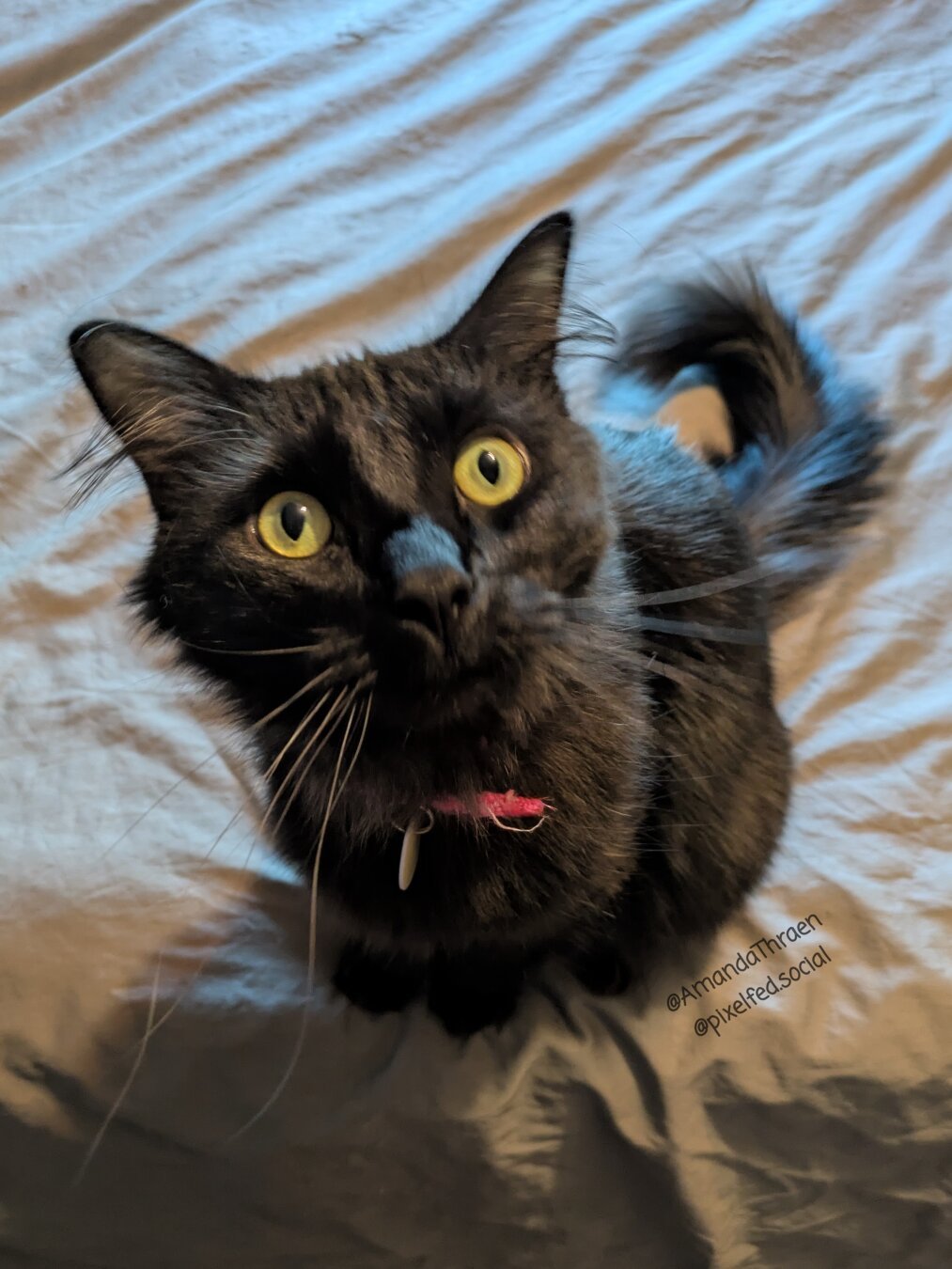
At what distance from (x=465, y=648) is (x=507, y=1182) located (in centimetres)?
52

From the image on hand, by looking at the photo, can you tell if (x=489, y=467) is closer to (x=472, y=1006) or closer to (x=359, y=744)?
(x=359, y=744)

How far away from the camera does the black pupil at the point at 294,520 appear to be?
0.67 meters

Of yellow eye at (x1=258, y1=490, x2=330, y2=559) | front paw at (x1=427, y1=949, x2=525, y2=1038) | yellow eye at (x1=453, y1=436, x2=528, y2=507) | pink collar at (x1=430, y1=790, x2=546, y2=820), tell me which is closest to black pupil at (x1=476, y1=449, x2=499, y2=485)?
yellow eye at (x1=453, y1=436, x2=528, y2=507)

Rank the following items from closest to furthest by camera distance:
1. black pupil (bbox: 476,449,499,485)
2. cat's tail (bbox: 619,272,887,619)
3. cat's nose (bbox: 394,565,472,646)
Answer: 1. cat's nose (bbox: 394,565,472,646)
2. black pupil (bbox: 476,449,499,485)
3. cat's tail (bbox: 619,272,887,619)

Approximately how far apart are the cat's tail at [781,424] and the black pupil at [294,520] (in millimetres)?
582

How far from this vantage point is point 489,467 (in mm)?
706

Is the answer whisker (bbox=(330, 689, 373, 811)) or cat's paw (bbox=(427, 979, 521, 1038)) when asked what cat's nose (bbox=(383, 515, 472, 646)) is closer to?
whisker (bbox=(330, 689, 373, 811))

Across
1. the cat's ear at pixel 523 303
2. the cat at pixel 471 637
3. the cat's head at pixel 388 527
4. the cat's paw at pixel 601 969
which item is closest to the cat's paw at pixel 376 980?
the cat at pixel 471 637

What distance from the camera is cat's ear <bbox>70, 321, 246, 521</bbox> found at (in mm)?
731

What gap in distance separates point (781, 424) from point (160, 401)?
0.69 metres

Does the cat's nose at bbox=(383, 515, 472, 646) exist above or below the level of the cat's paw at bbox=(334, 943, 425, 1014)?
above

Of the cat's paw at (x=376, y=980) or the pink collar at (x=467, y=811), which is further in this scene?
the cat's paw at (x=376, y=980)

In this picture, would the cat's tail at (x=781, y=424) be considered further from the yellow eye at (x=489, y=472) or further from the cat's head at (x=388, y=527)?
the yellow eye at (x=489, y=472)

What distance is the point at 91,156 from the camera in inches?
54.6
